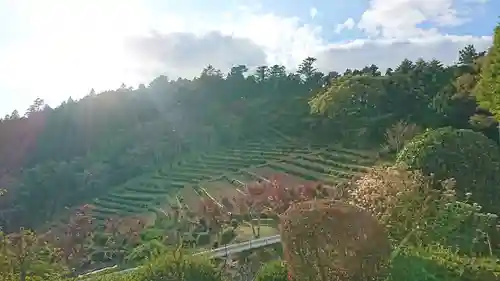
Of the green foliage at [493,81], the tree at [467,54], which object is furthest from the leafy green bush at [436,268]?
the tree at [467,54]

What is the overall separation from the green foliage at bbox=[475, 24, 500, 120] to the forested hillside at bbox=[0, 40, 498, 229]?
18.3 ft

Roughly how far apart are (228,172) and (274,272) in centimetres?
2874

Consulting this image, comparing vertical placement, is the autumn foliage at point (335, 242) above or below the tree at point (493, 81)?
below

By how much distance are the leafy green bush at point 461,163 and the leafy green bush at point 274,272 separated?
5617 millimetres

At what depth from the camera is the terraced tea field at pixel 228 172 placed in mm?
31250

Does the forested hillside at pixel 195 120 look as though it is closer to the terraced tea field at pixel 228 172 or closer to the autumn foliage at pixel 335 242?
the terraced tea field at pixel 228 172

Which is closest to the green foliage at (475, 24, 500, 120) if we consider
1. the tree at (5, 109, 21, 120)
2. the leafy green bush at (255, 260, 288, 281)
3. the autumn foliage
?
the leafy green bush at (255, 260, 288, 281)

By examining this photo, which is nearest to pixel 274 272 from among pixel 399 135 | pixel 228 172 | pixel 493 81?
pixel 493 81

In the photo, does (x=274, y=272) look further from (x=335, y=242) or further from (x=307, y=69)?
(x=307, y=69)

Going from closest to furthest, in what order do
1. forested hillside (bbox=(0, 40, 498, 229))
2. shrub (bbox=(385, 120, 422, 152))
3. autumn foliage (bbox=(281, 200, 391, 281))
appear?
autumn foliage (bbox=(281, 200, 391, 281))
shrub (bbox=(385, 120, 422, 152))
forested hillside (bbox=(0, 40, 498, 229))

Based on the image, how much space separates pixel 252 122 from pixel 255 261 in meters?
34.1

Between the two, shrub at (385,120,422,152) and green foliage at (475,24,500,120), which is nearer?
green foliage at (475,24,500,120)

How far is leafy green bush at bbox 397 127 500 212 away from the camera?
12.5m

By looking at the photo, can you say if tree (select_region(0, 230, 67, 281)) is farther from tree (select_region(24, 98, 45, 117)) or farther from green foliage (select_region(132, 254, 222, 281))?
tree (select_region(24, 98, 45, 117))
